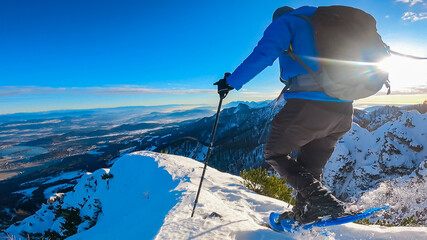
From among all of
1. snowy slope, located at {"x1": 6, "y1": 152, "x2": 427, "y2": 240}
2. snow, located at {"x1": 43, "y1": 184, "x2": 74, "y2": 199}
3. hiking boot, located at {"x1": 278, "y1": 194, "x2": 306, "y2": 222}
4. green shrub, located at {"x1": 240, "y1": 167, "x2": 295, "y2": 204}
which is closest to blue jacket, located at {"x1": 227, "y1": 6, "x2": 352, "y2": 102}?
hiking boot, located at {"x1": 278, "y1": 194, "x2": 306, "y2": 222}

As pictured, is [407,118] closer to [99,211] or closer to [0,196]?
[99,211]

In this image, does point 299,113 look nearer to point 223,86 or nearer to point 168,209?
point 223,86

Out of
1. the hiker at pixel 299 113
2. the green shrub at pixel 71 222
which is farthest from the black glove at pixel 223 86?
the green shrub at pixel 71 222

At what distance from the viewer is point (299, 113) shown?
2055 mm

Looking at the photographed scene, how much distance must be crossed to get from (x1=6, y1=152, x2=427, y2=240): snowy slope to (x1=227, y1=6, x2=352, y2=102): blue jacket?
175cm

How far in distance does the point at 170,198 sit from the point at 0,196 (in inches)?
5612

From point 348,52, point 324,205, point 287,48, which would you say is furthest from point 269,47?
point 324,205

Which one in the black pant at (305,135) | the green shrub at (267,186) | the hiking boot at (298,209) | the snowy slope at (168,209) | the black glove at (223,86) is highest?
the black glove at (223,86)

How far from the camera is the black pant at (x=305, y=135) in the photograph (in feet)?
6.71

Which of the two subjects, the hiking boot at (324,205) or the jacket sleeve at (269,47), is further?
the hiking boot at (324,205)

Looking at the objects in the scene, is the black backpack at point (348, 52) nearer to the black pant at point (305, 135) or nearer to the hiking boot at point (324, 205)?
the black pant at point (305, 135)

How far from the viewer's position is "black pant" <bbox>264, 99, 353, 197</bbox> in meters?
2.04

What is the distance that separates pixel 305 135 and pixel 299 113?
26 cm

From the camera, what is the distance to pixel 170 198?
3.90 metres
